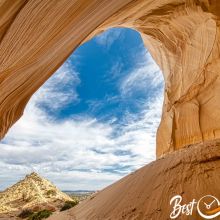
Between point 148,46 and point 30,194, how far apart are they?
2678cm

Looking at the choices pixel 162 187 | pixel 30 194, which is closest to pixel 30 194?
pixel 30 194

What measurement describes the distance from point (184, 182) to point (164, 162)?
1.28 metres

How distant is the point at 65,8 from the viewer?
16.3 feet

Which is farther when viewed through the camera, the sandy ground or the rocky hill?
Result: the rocky hill

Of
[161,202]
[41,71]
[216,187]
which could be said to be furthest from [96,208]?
[41,71]

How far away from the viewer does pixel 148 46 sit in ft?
45.8

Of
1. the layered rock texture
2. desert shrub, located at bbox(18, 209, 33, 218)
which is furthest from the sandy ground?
desert shrub, located at bbox(18, 209, 33, 218)

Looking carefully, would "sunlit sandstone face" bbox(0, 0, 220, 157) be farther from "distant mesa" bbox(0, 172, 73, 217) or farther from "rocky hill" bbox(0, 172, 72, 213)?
"rocky hill" bbox(0, 172, 72, 213)

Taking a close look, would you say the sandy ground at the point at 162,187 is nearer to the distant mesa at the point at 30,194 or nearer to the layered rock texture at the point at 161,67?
the layered rock texture at the point at 161,67

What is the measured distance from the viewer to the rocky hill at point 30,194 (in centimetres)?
3238

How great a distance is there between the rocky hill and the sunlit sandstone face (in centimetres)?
2223

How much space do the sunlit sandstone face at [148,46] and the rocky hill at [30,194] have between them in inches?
875

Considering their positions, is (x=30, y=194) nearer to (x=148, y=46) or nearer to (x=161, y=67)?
(x=148, y=46)

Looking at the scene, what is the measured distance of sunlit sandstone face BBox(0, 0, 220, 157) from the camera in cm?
479
